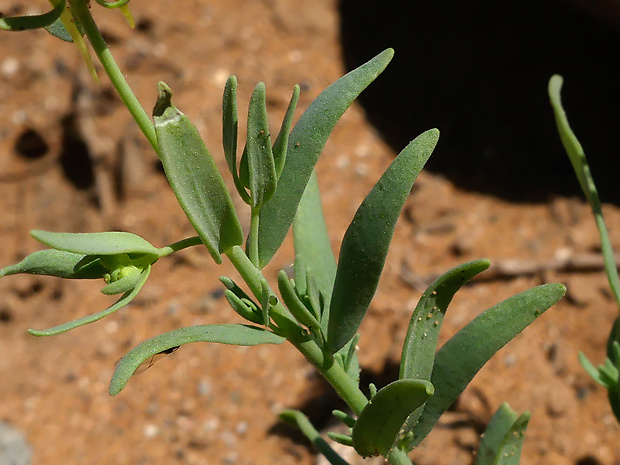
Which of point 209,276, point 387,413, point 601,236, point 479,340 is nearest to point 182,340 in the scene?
point 387,413

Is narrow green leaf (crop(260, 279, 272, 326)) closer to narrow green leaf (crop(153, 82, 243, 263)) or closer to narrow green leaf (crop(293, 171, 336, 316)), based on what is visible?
narrow green leaf (crop(153, 82, 243, 263))

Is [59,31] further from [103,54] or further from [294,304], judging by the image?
[294,304]

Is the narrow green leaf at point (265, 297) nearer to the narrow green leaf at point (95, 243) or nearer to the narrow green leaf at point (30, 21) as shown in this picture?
the narrow green leaf at point (95, 243)

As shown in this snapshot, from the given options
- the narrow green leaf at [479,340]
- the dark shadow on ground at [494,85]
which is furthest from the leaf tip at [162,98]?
the dark shadow on ground at [494,85]

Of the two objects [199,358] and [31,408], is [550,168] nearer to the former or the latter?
[199,358]

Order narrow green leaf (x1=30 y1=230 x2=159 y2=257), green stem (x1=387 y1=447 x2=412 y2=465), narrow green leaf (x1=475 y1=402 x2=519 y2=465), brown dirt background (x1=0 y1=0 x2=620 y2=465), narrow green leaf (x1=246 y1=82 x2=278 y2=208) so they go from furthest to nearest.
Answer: brown dirt background (x1=0 y1=0 x2=620 y2=465), narrow green leaf (x1=475 y1=402 x2=519 y2=465), green stem (x1=387 y1=447 x2=412 y2=465), narrow green leaf (x1=246 y1=82 x2=278 y2=208), narrow green leaf (x1=30 y1=230 x2=159 y2=257)

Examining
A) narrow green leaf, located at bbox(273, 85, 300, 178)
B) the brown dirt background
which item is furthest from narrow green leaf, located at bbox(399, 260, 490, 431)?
the brown dirt background
